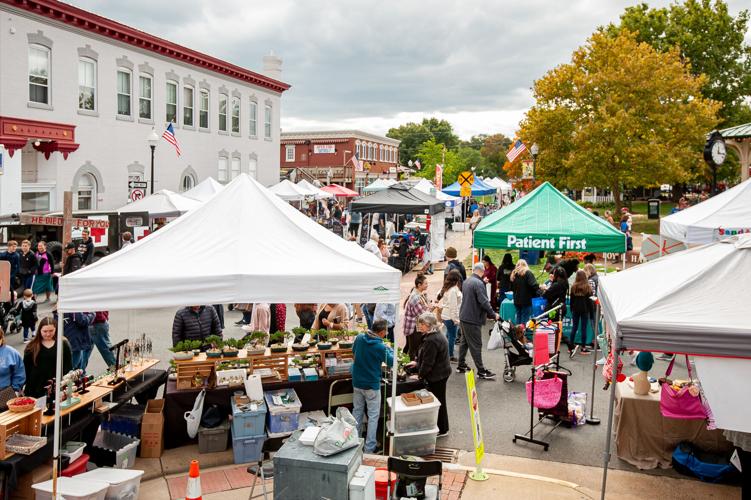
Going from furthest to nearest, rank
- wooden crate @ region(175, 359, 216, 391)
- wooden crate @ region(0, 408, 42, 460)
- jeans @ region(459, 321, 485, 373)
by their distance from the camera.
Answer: jeans @ region(459, 321, 485, 373)
wooden crate @ region(175, 359, 216, 391)
wooden crate @ region(0, 408, 42, 460)

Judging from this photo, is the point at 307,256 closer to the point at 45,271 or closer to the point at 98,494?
the point at 98,494

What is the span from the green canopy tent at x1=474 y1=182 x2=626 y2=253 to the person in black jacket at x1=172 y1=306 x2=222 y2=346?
637 centimetres

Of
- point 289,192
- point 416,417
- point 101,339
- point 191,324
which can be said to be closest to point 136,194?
point 289,192

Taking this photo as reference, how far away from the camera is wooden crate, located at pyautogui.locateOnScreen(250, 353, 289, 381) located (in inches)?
350

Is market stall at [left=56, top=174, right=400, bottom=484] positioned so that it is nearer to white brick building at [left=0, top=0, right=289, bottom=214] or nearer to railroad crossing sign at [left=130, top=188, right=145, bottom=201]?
white brick building at [left=0, top=0, right=289, bottom=214]

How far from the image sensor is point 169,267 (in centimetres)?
709

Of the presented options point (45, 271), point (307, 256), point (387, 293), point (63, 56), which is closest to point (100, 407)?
point (307, 256)

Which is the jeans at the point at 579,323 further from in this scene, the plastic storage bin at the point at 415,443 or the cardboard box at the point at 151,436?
the cardboard box at the point at 151,436

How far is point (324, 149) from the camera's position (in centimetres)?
6638

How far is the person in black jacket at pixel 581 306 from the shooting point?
42.3 ft

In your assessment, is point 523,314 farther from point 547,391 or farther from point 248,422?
point 248,422

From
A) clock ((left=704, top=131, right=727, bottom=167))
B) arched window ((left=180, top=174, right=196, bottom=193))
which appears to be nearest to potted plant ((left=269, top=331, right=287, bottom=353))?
clock ((left=704, top=131, right=727, bottom=167))

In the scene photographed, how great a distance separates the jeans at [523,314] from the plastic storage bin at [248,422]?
7618 millimetres

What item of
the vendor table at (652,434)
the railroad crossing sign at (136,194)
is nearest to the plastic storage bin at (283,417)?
the vendor table at (652,434)
